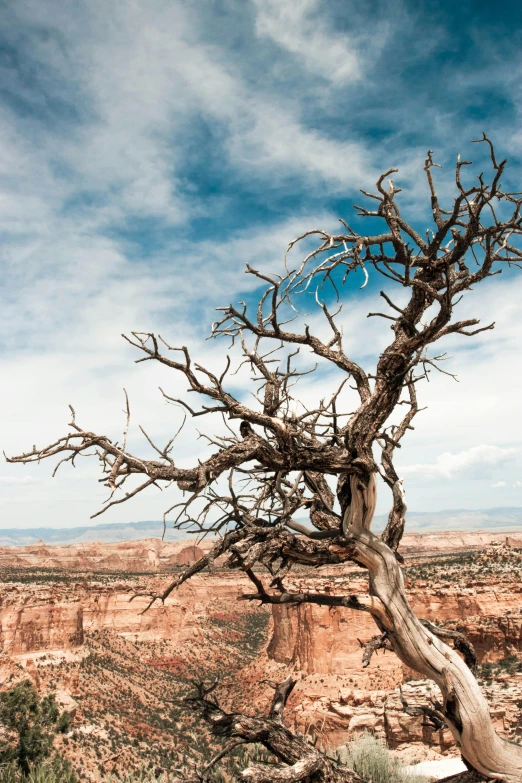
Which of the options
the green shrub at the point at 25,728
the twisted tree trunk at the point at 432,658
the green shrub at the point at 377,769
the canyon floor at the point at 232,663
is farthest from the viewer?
the canyon floor at the point at 232,663

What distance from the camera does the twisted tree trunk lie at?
4824 millimetres

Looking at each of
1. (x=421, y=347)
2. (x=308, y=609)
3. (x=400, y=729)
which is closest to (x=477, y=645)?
(x=400, y=729)

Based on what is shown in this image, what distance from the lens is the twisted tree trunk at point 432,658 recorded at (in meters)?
4.82

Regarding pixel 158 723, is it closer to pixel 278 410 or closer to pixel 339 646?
pixel 339 646

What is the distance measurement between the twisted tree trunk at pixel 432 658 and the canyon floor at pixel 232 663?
618 centimetres

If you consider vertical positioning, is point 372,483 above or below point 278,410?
below

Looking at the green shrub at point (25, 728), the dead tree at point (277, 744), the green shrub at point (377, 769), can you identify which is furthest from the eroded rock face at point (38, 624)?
the dead tree at point (277, 744)

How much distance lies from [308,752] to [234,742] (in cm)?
72

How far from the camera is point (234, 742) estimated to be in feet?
17.4

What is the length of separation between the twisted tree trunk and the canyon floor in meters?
6.18

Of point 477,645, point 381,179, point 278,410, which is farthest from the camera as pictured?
point 477,645

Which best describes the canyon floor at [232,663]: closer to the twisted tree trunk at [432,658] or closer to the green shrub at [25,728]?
the green shrub at [25,728]

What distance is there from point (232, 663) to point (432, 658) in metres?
37.8

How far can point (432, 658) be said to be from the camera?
5.01 m
